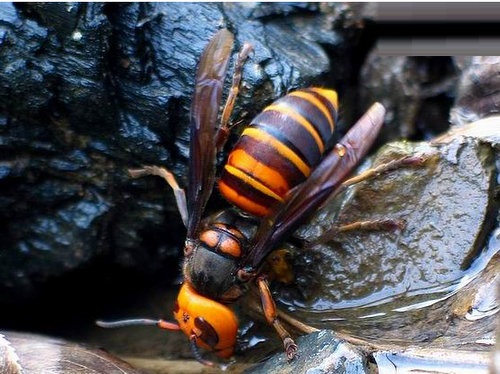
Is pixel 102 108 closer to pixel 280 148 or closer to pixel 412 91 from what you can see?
pixel 280 148

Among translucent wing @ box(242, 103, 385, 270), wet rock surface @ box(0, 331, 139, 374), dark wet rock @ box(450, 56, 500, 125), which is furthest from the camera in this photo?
dark wet rock @ box(450, 56, 500, 125)

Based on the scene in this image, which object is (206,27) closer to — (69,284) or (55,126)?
(55,126)

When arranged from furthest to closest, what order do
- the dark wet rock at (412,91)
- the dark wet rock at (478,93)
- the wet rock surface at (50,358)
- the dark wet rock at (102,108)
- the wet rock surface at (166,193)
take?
the dark wet rock at (412,91), the dark wet rock at (478,93), the dark wet rock at (102,108), the wet rock surface at (166,193), the wet rock surface at (50,358)

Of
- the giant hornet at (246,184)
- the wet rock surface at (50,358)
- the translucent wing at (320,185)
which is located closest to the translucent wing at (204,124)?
the giant hornet at (246,184)

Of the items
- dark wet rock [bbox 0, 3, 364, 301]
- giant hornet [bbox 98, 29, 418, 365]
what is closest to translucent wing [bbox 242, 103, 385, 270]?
giant hornet [bbox 98, 29, 418, 365]

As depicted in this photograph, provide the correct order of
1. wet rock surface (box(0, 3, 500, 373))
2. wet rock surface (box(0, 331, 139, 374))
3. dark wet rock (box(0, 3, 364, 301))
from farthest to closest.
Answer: dark wet rock (box(0, 3, 364, 301))
wet rock surface (box(0, 3, 500, 373))
wet rock surface (box(0, 331, 139, 374))

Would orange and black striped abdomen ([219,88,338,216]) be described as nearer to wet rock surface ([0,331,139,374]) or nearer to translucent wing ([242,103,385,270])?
translucent wing ([242,103,385,270])

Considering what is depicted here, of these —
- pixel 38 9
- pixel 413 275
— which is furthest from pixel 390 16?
pixel 38 9

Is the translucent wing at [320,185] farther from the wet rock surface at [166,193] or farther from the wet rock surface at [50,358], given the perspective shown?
the wet rock surface at [50,358]
